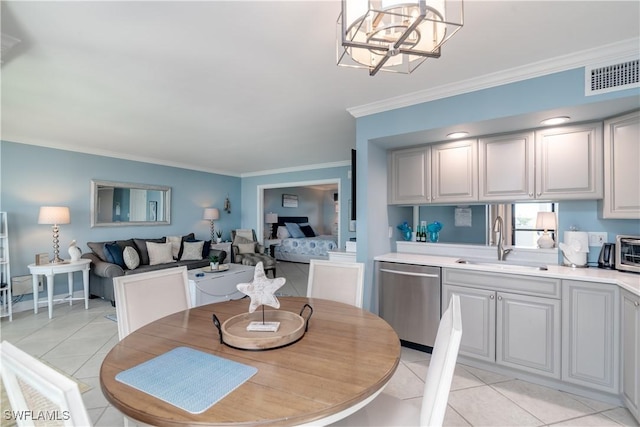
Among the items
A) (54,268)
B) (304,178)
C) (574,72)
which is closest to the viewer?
(574,72)

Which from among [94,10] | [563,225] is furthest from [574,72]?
[94,10]

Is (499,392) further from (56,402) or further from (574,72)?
(56,402)

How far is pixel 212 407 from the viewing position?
87 cm

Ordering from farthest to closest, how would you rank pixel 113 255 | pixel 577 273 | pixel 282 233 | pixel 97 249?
1. pixel 282 233
2. pixel 97 249
3. pixel 113 255
4. pixel 577 273

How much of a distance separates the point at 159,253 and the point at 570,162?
18.2 ft

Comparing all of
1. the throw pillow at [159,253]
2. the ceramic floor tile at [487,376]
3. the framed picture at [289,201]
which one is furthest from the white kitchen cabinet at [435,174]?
the framed picture at [289,201]

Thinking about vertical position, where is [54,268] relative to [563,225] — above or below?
below

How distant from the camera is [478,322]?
246 cm

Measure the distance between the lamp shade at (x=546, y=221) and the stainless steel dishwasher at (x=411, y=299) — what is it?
1.08 metres

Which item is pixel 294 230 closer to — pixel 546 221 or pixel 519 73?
pixel 546 221

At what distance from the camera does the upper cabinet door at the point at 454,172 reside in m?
2.82

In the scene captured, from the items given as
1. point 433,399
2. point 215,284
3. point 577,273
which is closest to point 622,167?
point 577,273

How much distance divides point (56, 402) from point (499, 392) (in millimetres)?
2590

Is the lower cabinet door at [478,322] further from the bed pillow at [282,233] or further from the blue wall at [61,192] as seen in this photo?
the bed pillow at [282,233]
